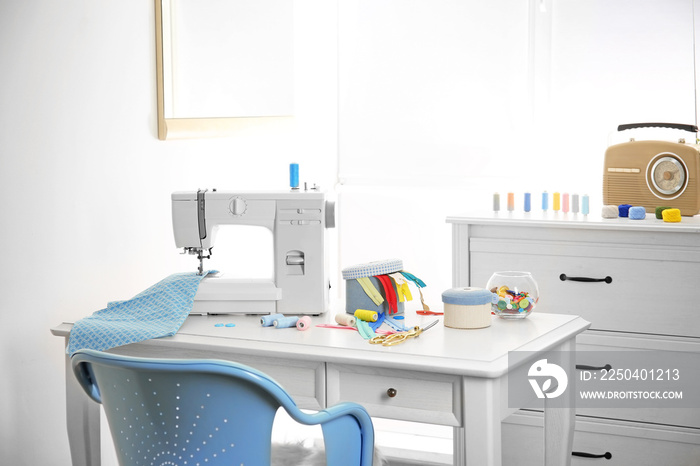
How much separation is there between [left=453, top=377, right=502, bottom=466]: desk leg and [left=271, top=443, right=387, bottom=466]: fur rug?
0.36 m

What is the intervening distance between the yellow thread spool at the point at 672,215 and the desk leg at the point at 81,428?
70.0 inches

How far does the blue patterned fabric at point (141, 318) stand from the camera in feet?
6.00

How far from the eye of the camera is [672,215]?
8.45ft

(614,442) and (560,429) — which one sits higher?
(560,429)

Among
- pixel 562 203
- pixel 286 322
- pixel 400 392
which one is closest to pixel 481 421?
pixel 400 392

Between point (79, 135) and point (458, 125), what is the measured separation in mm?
1759

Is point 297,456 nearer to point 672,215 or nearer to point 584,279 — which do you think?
point 584,279

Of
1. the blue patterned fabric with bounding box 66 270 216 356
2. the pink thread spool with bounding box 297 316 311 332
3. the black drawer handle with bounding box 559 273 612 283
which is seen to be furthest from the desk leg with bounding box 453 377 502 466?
the black drawer handle with bounding box 559 273 612 283

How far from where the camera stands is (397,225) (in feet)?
12.3

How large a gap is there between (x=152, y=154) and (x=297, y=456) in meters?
1.28

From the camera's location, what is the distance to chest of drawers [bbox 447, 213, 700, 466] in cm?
254

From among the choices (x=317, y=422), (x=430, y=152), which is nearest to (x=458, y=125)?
(x=430, y=152)

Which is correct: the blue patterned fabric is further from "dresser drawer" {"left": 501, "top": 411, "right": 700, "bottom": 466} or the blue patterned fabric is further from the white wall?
"dresser drawer" {"left": 501, "top": 411, "right": 700, "bottom": 466}

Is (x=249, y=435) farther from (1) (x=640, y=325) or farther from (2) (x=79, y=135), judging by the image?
(1) (x=640, y=325)
